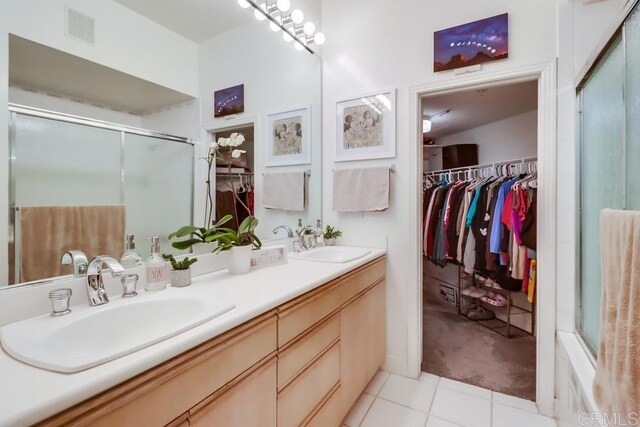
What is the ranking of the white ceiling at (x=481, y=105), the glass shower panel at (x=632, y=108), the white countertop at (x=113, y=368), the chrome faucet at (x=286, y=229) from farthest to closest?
the white ceiling at (x=481, y=105) → the chrome faucet at (x=286, y=229) → the glass shower panel at (x=632, y=108) → the white countertop at (x=113, y=368)

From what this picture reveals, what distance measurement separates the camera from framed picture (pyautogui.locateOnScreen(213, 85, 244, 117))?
1.49 m

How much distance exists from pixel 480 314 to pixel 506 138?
2290 mm

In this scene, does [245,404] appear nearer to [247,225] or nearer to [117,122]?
[247,225]

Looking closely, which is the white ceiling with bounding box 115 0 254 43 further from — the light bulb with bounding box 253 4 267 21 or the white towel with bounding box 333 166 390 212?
the white towel with bounding box 333 166 390 212

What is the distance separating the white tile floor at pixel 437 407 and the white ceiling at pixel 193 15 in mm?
2131

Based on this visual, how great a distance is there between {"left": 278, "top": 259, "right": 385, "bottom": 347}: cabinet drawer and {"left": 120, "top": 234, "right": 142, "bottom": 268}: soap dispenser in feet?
1.96

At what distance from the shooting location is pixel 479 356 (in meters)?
2.17

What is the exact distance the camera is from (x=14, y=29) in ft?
2.81

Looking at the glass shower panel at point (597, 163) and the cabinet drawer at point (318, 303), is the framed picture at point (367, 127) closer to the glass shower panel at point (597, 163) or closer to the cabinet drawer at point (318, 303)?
the cabinet drawer at point (318, 303)

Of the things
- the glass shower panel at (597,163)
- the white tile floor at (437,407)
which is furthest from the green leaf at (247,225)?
the glass shower panel at (597,163)

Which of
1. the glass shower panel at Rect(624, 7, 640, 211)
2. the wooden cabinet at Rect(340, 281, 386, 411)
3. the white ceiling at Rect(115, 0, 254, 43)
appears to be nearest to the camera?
the glass shower panel at Rect(624, 7, 640, 211)

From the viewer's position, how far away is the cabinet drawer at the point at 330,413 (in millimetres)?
1211

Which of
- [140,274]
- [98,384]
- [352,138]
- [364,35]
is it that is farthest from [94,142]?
[364,35]

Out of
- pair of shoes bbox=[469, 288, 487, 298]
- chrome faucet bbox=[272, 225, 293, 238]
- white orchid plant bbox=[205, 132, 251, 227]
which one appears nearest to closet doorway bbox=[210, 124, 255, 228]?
white orchid plant bbox=[205, 132, 251, 227]
